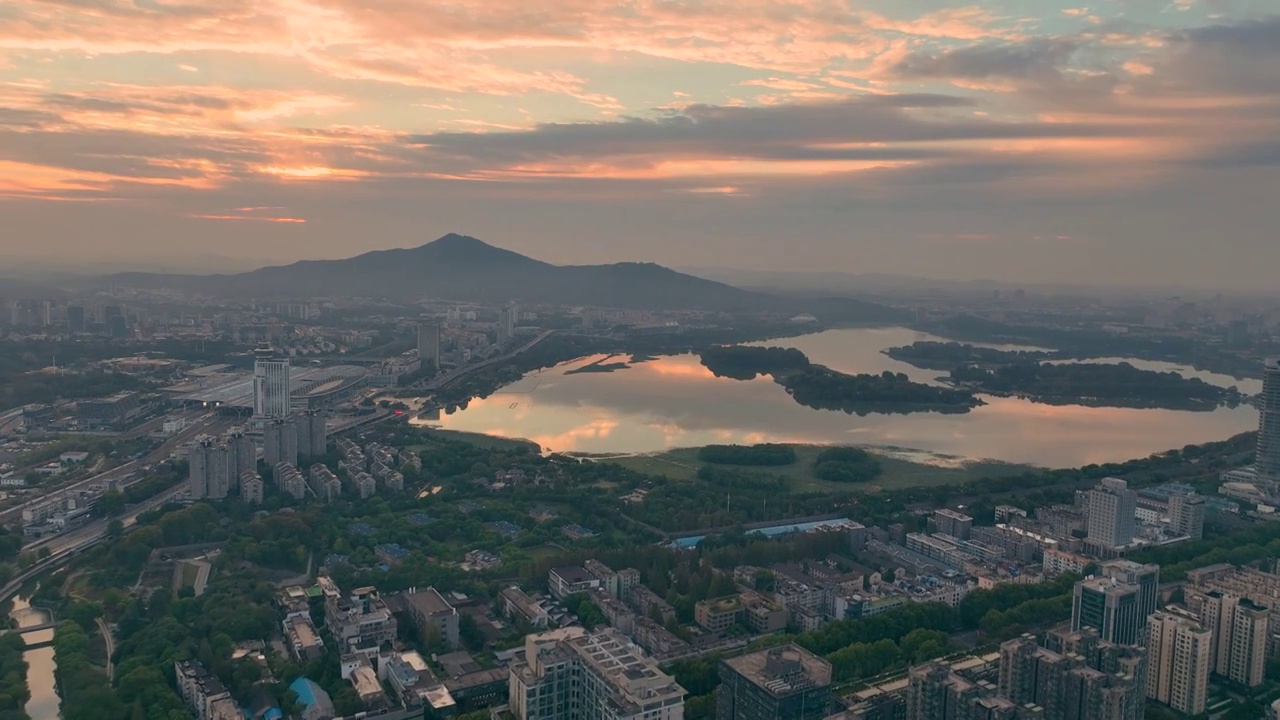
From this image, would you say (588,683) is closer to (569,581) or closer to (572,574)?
(569,581)

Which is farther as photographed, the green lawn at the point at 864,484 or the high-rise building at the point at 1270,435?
the green lawn at the point at 864,484

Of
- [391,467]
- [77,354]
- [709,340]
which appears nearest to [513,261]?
[709,340]

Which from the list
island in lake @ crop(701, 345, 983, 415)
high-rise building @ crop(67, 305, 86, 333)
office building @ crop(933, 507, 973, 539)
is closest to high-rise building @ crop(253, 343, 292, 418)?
island in lake @ crop(701, 345, 983, 415)

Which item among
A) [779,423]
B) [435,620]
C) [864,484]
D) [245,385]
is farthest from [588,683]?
[245,385]

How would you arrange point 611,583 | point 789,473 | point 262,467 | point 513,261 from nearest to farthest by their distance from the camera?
point 611,583, point 262,467, point 789,473, point 513,261

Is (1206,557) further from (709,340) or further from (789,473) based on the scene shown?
(709,340)

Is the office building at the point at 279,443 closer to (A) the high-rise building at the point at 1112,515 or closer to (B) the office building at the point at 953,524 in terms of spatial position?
(B) the office building at the point at 953,524

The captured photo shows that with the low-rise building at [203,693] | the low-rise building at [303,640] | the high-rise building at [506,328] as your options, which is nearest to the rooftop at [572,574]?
the low-rise building at [303,640]
